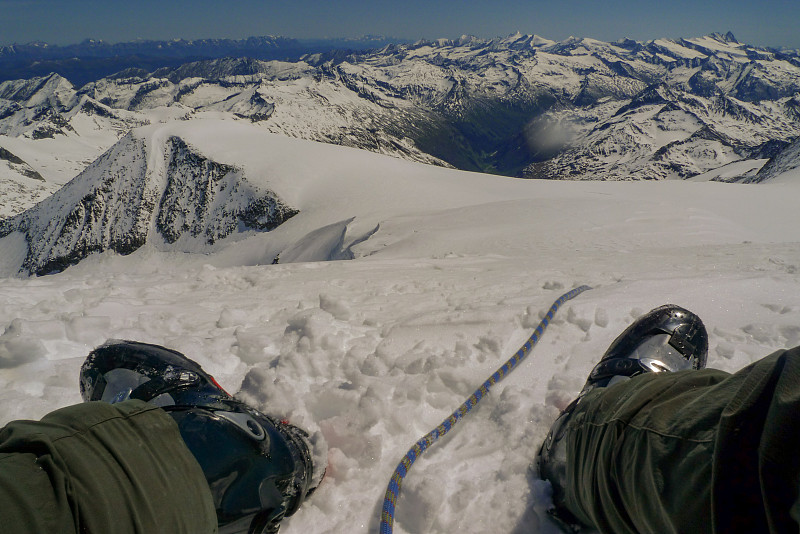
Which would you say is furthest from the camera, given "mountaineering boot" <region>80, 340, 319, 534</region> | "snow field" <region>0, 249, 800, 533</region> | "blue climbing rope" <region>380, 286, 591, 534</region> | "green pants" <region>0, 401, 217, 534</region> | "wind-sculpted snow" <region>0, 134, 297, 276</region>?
"wind-sculpted snow" <region>0, 134, 297, 276</region>

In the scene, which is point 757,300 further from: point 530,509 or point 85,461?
point 85,461

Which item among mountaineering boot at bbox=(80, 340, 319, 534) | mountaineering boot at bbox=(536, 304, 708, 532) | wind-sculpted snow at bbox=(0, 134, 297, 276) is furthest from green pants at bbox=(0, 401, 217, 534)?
wind-sculpted snow at bbox=(0, 134, 297, 276)

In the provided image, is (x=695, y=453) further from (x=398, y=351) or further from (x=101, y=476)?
(x=398, y=351)

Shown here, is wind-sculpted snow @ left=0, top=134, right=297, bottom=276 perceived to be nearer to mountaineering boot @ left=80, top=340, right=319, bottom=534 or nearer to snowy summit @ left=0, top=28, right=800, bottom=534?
snowy summit @ left=0, top=28, right=800, bottom=534

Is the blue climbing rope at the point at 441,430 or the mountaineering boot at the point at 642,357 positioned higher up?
the mountaineering boot at the point at 642,357

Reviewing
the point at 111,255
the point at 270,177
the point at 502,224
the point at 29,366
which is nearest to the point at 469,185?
the point at 502,224

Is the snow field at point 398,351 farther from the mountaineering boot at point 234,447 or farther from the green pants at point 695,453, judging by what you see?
the green pants at point 695,453

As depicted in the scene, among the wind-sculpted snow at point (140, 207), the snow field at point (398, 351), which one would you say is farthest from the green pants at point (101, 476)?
the wind-sculpted snow at point (140, 207)
